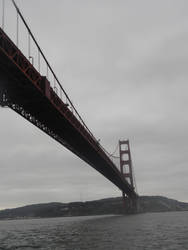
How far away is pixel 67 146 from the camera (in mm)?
43031

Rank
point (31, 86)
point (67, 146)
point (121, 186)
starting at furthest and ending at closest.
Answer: point (121, 186) < point (67, 146) < point (31, 86)

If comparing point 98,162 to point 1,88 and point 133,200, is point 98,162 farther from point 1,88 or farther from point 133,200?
point 133,200

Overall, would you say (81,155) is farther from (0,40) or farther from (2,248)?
(0,40)

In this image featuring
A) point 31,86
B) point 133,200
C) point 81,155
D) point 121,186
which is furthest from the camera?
point 133,200

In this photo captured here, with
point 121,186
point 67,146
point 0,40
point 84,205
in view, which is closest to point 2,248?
point 0,40

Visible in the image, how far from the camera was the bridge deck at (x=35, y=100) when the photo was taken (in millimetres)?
19922

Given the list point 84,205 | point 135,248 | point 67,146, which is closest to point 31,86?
point 135,248

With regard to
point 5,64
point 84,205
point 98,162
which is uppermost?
point 5,64

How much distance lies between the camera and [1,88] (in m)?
24.3

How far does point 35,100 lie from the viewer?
2622cm

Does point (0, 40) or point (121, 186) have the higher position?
point (0, 40)

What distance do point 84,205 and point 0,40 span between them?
607 feet

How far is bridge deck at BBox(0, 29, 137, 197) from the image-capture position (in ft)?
65.4

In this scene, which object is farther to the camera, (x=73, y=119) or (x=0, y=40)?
(x=73, y=119)
